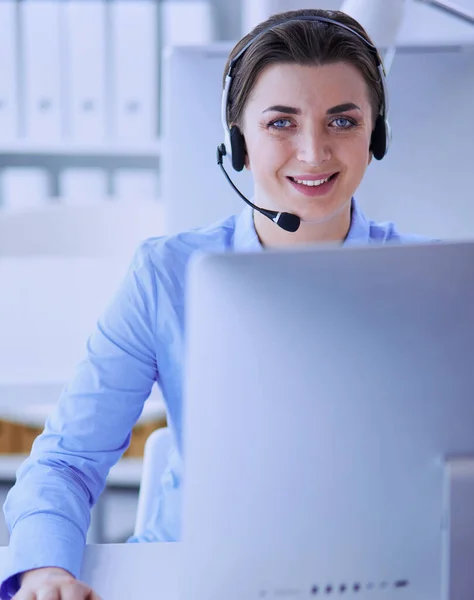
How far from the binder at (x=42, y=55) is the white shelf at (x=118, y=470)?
121cm

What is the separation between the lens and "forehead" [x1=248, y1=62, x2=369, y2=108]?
1.06m

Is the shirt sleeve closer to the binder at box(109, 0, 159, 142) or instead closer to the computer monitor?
the computer monitor

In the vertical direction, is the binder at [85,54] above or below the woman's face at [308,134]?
above

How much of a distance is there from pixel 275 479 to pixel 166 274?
1.92 feet

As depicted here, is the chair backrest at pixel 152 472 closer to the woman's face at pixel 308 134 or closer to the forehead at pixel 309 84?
the woman's face at pixel 308 134

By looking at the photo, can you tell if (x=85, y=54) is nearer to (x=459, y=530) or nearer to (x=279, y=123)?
(x=279, y=123)

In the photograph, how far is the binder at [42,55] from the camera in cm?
274

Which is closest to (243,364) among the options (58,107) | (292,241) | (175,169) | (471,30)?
(292,241)

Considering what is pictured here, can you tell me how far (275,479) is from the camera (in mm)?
559

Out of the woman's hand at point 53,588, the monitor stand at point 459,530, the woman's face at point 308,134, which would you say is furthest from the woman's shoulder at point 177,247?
the monitor stand at point 459,530

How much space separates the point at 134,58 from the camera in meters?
2.77

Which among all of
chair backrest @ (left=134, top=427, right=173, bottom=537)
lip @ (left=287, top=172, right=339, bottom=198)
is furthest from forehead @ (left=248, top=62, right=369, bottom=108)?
chair backrest @ (left=134, top=427, right=173, bottom=537)

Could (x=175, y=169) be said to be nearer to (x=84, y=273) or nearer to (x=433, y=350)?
(x=84, y=273)

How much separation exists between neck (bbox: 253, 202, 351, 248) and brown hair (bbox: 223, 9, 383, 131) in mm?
163
